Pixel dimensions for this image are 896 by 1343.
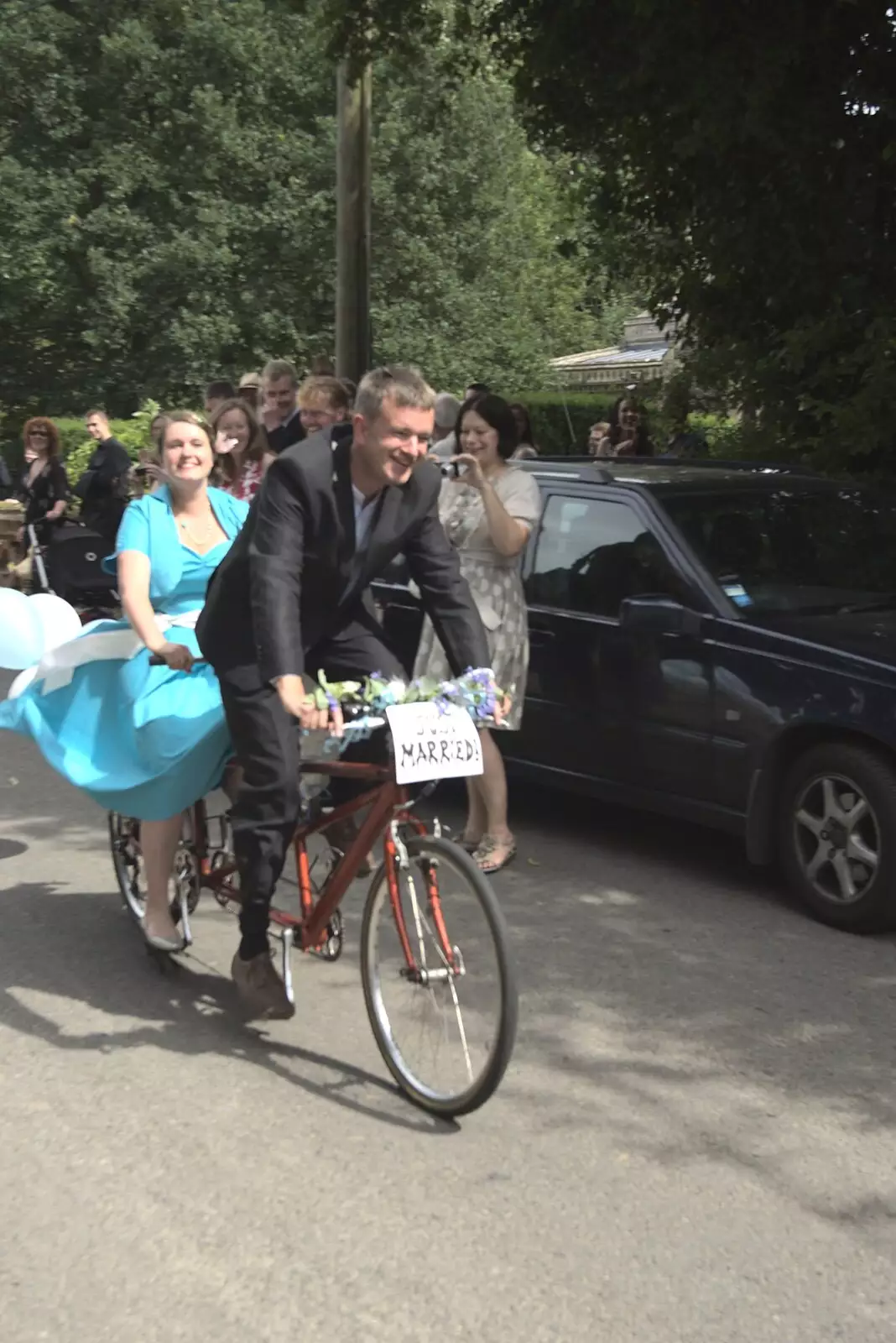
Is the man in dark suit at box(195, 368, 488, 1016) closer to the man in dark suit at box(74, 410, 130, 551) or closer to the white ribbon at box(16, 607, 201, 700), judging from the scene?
the white ribbon at box(16, 607, 201, 700)

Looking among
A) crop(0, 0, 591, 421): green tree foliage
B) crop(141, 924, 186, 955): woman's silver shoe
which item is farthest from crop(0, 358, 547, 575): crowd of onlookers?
crop(0, 0, 591, 421): green tree foliage

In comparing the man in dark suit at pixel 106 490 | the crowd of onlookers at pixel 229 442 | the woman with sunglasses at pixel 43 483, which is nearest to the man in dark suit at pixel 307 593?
the crowd of onlookers at pixel 229 442

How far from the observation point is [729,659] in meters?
6.79

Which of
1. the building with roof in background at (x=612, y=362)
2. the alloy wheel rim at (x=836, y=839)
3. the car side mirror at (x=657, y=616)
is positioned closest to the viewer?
the alloy wheel rim at (x=836, y=839)

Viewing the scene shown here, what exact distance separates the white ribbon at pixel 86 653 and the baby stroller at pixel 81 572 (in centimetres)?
839

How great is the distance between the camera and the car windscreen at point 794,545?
23.3 ft

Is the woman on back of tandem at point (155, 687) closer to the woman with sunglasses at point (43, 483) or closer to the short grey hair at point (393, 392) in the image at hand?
the short grey hair at point (393, 392)

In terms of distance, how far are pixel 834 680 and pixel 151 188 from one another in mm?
28916

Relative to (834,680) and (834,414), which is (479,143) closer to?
(834,414)

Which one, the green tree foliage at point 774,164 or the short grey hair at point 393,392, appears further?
the green tree foliage at point 774,164

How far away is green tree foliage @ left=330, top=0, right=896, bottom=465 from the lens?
32.8 ft

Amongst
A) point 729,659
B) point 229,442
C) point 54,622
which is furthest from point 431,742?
point 229,442

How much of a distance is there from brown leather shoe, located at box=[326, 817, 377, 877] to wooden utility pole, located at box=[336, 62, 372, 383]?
9946mm

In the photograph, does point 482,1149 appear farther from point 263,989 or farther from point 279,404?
point 279,404
